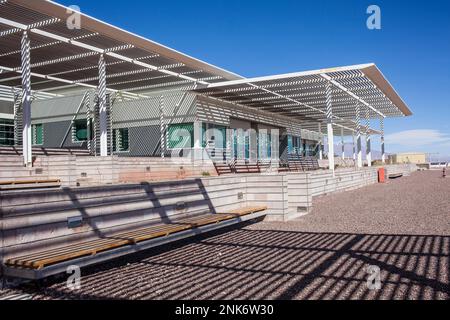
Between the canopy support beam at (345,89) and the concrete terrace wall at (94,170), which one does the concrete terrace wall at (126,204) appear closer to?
the concrete terrace wall at (94,170)

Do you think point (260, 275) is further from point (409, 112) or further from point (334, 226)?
point (409, 112)

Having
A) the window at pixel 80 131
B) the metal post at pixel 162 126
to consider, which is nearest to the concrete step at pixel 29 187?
the metal post at pixel 162 126

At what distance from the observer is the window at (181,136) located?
21094 millimetres

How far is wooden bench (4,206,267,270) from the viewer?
16.4 feet

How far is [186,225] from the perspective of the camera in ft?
25.2

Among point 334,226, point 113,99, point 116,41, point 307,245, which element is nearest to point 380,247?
point 307,245

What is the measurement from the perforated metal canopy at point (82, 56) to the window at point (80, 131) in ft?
8.70

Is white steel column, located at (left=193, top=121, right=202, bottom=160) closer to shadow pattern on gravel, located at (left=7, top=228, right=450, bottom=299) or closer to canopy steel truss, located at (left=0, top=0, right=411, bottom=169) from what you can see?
canopy steel truss, located at (left=0, top=0, right=411, bottom=169)

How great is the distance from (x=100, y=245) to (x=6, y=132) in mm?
20676

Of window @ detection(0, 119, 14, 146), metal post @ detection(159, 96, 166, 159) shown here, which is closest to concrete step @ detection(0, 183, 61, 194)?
metal post @ detection(159, 96, 166, 159)

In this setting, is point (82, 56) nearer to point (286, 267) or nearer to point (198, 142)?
point (198, 142)

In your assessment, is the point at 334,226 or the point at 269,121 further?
the point at 269,121
